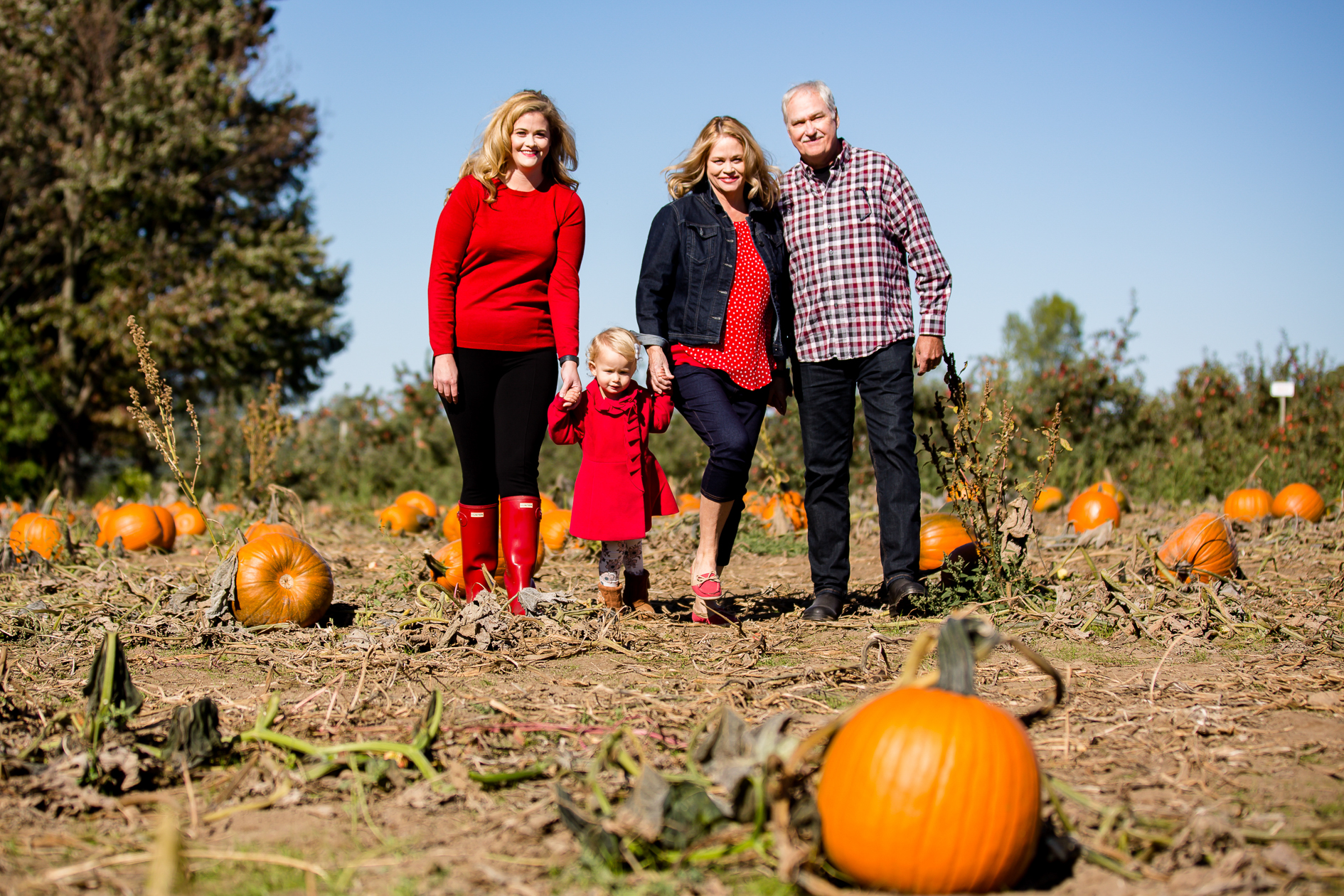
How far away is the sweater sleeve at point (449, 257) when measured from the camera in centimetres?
391

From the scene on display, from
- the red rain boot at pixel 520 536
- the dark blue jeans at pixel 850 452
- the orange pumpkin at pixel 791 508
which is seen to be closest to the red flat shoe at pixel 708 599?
the dark blue jeans at pixel 850 452

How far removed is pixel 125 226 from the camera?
1875 centimetres

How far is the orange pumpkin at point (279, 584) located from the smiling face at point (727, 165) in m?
2.25

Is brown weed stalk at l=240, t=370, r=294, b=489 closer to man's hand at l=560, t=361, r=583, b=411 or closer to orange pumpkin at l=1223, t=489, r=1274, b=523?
man's hand at l=560, t=361, r=583, b=411

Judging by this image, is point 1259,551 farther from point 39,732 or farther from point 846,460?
point 39,732

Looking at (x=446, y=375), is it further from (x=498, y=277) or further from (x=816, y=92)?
(x=816, y=92)

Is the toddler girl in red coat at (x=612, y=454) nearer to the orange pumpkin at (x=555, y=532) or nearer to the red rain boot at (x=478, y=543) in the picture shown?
the red rain boot at (x=478, y=543)

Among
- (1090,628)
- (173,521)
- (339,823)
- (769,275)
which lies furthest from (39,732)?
(173,521)

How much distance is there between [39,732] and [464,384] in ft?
6.54

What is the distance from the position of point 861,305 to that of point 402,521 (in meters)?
4.22

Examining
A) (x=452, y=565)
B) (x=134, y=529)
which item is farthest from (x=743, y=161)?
(x=134, y=529)

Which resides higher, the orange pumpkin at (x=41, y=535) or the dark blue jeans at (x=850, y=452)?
the dark blue jeans at (x=850, y=452)

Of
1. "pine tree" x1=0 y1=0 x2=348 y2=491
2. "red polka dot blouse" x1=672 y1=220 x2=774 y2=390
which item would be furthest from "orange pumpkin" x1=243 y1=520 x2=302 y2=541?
"pine tree" x1=0 y1=0 x2=348 y2=491

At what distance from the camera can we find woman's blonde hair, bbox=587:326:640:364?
4059 millimetres
